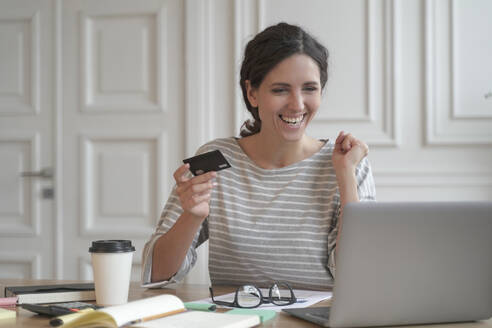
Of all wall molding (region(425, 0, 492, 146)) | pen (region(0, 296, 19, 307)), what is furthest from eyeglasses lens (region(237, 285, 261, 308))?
wall molding (region(425, 0, 492, 146))

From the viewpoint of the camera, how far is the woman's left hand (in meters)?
1.62

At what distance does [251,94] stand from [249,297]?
0.73 metres

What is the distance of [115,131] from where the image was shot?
2.95 m

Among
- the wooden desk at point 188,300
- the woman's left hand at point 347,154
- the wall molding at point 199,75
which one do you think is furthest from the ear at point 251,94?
the wall molding at point 199,75

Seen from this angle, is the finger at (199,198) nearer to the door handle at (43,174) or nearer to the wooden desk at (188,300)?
the wooden desk at (188,300)

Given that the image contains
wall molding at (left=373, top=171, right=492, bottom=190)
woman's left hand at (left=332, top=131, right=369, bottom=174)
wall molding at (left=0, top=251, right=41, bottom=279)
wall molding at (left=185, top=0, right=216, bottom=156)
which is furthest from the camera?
wall molding at (left=0, top=251, right=41, bottom=279)

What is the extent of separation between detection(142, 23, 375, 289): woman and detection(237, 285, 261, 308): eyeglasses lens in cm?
→ 29

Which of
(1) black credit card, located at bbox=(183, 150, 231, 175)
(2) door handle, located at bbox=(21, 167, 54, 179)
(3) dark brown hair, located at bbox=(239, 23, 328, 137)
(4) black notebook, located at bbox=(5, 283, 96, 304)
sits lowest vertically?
(4) black notebook, located at bbox=(5, 283, 96, 304)

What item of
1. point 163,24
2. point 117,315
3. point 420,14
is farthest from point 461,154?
point 117,315

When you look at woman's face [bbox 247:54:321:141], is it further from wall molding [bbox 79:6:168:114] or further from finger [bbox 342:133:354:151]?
wall molding [bbox 79:6:168:114]

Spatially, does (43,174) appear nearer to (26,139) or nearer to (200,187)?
(26,139)

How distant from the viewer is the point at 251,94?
183 centimetres

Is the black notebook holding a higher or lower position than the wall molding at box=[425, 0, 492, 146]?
lower

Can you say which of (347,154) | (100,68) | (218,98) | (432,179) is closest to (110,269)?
(347,154)
